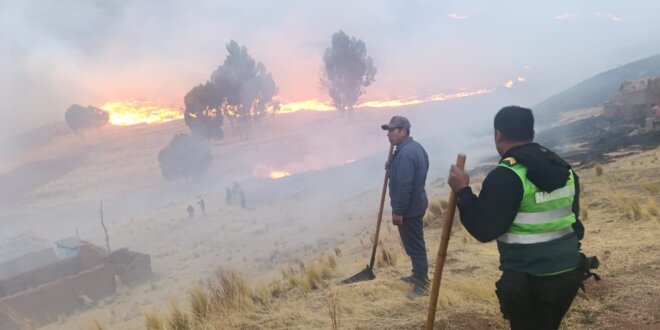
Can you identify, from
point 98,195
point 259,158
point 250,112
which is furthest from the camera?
point 250,112

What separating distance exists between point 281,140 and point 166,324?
6895cm

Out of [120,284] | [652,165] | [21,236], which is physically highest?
[652,165]

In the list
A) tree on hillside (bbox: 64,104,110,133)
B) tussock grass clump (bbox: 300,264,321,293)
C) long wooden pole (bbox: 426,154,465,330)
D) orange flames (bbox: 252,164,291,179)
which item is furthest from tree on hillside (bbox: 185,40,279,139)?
long wooden pole (bbox: 426,154,465,330)

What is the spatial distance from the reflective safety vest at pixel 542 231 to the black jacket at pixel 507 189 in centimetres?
4

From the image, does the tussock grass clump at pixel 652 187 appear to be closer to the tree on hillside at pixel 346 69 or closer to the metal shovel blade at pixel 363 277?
the metal shovel blade at pixel 363 277

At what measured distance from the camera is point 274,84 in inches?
2874

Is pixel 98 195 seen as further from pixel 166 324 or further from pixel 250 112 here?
pixel 166 324

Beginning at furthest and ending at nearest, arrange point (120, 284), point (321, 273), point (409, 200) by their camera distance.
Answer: point (120, 284) < point (321, 273) < point (409, 200)

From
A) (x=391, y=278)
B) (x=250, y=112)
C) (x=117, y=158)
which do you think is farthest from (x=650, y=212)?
(x=117, y=158)

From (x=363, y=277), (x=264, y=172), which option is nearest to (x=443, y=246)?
(x=363, y=277)

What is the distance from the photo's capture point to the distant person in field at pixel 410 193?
546 centimetres

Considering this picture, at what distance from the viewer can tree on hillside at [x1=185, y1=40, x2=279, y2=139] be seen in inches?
2359

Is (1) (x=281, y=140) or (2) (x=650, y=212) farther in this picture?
(1) (x=281, y=140)

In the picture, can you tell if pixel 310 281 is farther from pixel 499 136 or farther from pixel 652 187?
pixel 652 187
